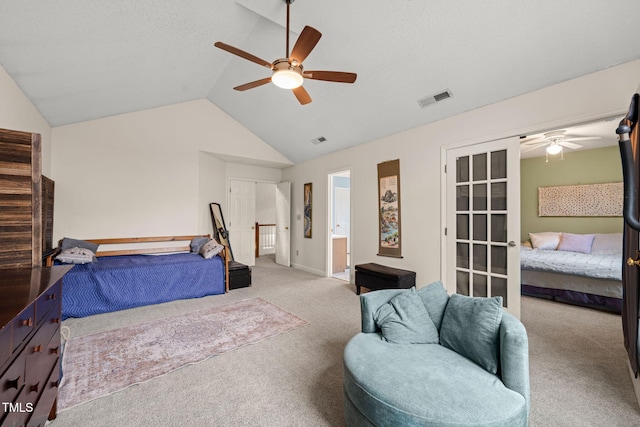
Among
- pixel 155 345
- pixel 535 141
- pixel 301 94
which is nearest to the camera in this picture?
pixel 155 345

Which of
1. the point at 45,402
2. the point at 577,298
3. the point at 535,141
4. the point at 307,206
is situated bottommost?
the point at 577,298

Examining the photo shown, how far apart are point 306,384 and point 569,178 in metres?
6.08

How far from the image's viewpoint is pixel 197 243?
15.9 ft

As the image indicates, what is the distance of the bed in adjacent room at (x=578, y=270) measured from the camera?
3.43m

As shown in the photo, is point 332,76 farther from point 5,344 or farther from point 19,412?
point 19,412

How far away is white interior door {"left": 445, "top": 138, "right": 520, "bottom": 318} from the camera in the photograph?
302 centimetres

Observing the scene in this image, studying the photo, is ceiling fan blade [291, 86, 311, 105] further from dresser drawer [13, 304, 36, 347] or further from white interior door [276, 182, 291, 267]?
white interior door [276, 182, 291, 267]

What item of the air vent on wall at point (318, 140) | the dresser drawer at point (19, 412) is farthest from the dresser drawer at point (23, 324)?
the air vent on wall at point (318, 140)

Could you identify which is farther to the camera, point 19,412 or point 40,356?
point 40,356

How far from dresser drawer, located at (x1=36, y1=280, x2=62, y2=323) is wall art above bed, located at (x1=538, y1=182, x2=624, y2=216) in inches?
276

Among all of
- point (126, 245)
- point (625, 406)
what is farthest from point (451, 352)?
point (126, 245)

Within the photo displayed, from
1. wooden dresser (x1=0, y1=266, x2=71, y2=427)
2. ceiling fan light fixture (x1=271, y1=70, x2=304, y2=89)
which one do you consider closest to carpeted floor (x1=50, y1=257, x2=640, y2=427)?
wooden dresser (x1=0, y1=266, x2=71, y2=427)

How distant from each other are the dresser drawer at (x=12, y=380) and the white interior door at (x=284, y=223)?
550 centimetres

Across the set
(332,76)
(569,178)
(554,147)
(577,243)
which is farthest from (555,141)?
(332,76)
